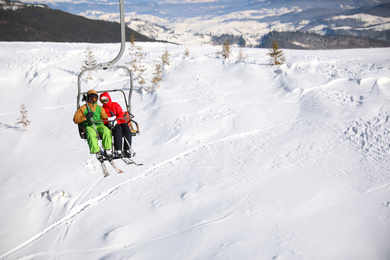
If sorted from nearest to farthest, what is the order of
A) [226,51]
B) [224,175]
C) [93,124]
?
[93,124] < [224,175] < [226,51]

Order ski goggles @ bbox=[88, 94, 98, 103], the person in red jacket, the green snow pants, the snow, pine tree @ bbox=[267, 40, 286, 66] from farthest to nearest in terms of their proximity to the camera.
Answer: pine tree @ bbox=[267, 40, 286, 66] < the snow < the person in red jacket < the green snow pants < ski goggles @ bbox=[88, 94, 98, 103]

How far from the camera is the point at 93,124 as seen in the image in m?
5.51

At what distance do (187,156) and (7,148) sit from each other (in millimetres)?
11777

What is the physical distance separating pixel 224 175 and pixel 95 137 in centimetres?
783

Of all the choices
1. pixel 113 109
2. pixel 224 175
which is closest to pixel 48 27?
pixel 224 175

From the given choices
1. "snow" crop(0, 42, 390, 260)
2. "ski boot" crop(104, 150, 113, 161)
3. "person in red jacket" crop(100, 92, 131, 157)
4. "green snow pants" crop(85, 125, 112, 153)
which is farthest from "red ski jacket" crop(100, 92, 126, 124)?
"snow" crop(0, 42, 390, 260)

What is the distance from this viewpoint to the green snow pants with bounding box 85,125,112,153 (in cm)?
557

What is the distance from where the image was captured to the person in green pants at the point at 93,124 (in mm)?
5406

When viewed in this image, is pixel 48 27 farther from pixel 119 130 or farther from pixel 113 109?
pixel 119 130

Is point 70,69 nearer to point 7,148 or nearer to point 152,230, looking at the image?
point 7,148

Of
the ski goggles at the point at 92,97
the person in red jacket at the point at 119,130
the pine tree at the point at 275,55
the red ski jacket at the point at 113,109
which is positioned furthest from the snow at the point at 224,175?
the ski goggles at the point at 92,97

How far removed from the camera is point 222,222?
1036cm

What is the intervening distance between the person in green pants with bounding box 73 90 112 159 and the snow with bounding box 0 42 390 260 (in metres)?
5.97

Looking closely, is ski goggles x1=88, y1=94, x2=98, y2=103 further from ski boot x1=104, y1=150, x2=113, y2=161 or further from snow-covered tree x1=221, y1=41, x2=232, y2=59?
snow-covered tree x1=221, y1=41, x2=232, y2=59
